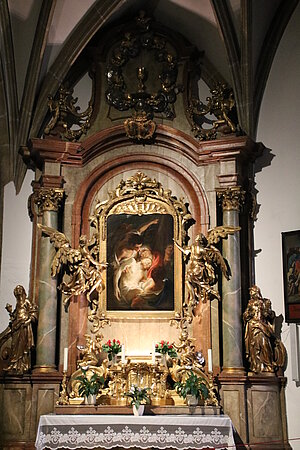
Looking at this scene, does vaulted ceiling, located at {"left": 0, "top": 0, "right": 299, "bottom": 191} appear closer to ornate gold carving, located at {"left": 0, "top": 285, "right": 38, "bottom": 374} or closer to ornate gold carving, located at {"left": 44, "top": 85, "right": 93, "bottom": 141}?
ornate gold carving, located at {"left": 44, "top": 85, "right": 93, "bottom": 141}

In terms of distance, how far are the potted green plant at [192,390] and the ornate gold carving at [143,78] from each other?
3.76m

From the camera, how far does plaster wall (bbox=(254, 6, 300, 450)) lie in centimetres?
1127

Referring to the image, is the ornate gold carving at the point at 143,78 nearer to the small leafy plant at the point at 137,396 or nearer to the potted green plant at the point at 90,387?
the potted green plant at the point at 90,387

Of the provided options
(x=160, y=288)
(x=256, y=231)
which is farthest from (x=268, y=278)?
(x=160, y=288)

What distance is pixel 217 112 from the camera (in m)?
11.6

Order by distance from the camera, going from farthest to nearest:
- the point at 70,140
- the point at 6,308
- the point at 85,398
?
the point at 70,140, the point at 6,308, the point at 85,398

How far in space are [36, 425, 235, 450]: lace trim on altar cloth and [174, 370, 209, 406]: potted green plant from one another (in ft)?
2.10

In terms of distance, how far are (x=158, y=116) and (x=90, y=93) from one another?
118 centimetres

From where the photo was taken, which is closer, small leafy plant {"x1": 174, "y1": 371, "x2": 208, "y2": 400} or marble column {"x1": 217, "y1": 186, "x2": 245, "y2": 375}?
small leafy plant {"x1": 174, "y1": 371, "x2": 208, "y2": 400}

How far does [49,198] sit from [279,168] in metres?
3.50

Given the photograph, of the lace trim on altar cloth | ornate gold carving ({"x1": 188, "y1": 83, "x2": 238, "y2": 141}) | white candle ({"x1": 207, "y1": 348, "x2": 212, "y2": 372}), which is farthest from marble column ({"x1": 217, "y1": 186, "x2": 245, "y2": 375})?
the lace trim on altar cloth

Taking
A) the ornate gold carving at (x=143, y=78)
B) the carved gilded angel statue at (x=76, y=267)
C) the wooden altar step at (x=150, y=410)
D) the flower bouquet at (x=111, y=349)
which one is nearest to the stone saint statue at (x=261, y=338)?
the wooden altar step at (x=150, y=410)

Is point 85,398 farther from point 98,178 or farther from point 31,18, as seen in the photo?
point 31,18

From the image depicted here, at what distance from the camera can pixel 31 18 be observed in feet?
37.7
